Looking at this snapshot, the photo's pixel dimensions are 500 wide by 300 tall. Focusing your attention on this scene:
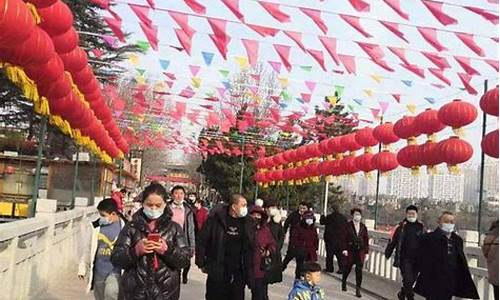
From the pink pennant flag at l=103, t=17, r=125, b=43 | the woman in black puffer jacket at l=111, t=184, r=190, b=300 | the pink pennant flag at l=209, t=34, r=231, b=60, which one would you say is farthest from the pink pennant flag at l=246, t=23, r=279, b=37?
the woman in black puffer jacket at l=111, t=184, r=190, b=300

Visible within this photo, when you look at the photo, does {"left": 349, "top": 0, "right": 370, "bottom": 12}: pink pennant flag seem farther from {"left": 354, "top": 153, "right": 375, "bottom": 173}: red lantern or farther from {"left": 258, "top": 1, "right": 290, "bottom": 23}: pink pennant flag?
{"left": 354, "top": 153, "right": 375, "bottom": 173}: red lantern

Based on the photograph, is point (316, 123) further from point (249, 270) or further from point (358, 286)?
point (249, 270)

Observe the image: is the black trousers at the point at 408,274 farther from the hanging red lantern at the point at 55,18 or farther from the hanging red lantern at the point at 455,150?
the hanging red lantern at the point at 55,18

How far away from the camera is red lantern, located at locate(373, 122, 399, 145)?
45.6 ft

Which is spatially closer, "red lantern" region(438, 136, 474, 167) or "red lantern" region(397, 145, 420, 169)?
"red lantern" region(438, 136, 474, 167)

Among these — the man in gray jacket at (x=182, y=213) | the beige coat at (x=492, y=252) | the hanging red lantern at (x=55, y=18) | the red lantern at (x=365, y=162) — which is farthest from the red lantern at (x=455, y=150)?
the hanging red lantern at (x=55, y=18)

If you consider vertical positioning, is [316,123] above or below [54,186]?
above

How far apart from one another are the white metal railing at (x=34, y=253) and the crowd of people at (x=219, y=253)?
0.90 m

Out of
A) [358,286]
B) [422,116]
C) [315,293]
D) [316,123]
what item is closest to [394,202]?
[316,123]

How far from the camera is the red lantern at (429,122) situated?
1148 cm

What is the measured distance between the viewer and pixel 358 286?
10711mm

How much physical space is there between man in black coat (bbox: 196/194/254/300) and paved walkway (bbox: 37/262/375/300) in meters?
2.76

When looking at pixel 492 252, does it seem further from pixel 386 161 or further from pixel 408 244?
pixel 386 161

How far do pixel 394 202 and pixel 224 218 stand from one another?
12510mm
